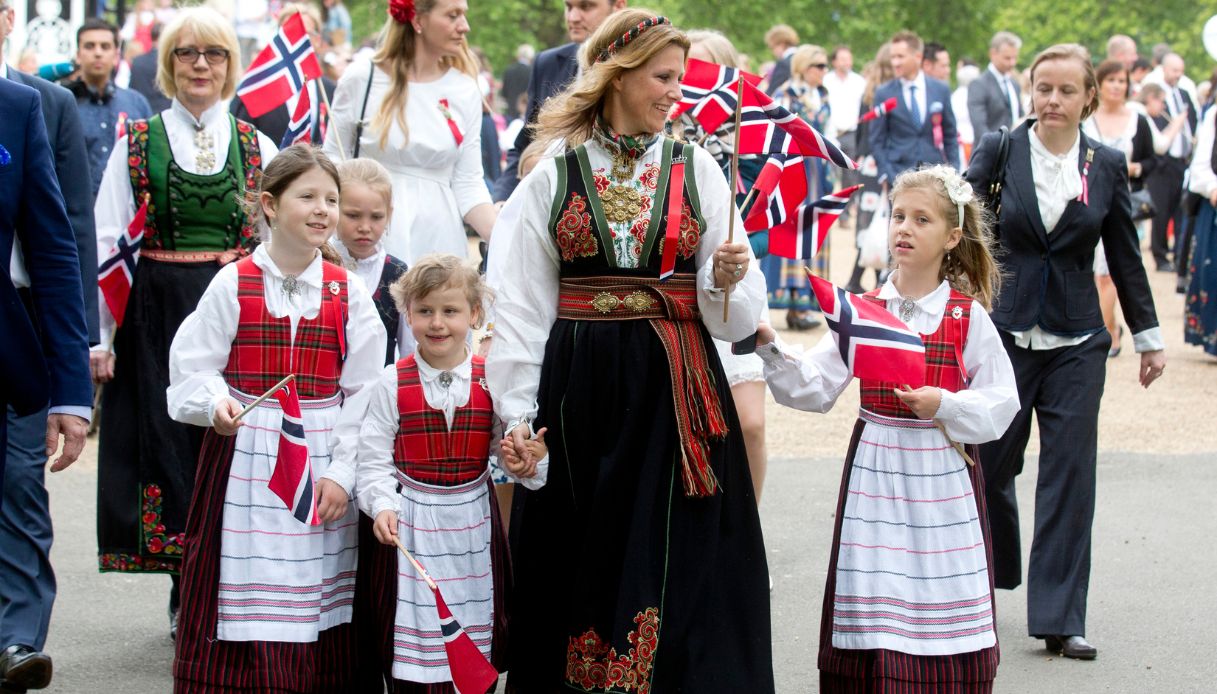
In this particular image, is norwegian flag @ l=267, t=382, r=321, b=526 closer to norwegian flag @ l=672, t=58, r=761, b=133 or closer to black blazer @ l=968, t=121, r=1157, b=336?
norwegian flag @ l=672, t=58, r=761, b=133

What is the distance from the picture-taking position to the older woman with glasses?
234 inches

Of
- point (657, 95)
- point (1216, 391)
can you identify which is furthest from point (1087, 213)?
point (1216, 391)

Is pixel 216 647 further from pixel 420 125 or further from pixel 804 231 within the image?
pixel 420 125

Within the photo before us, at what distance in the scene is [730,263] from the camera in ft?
14.3

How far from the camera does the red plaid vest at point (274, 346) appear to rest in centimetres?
484

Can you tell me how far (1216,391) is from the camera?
11805 mm

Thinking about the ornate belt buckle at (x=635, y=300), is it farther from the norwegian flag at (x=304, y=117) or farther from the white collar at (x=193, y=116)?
the norwegian flag at (x=304, y=117)

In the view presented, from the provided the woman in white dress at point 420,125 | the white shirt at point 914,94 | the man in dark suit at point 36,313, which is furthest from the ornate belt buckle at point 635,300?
the white shirt at point 914,94

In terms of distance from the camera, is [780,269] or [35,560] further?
[780,269]

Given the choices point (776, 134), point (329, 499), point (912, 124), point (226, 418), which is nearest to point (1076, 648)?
point (776, 134)

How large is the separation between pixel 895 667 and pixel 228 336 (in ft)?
7.00

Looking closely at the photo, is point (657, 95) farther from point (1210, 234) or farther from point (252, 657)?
point (1210, 234)

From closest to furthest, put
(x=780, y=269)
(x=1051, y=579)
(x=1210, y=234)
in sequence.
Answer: (x=1051, y=579) → (x=1210, y=234) → (x=780, y=269)

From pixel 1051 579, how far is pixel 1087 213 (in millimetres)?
1312
